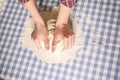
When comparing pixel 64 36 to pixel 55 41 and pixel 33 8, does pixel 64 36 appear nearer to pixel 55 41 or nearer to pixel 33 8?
pixel 55 41

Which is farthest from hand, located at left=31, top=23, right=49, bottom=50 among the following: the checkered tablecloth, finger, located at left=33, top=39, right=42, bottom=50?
the checkered tablecloth

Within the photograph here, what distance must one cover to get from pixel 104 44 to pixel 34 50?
0.34 metres

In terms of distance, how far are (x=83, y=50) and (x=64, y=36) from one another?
14 cm

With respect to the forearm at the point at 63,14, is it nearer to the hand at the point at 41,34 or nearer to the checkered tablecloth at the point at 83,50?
the hand at the point at 41,34

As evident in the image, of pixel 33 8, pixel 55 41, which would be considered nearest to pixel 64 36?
pixel 55 41

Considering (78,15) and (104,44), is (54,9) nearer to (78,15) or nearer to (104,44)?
(78,15)

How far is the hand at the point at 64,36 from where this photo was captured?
0.91m

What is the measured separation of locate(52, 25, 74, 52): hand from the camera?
914mm

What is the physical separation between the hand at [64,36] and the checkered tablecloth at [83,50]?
8cm

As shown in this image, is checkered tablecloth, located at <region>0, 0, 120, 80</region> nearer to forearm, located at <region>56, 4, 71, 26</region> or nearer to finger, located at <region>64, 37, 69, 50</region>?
finger, located at <region>64, 37, 69, 50</region>

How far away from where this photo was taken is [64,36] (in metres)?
0.92

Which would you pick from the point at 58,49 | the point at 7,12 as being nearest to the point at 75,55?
the point at 58,49

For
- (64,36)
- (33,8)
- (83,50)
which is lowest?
(83,50)

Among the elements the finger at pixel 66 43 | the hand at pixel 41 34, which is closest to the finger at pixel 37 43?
the hand at pixel 41 34
